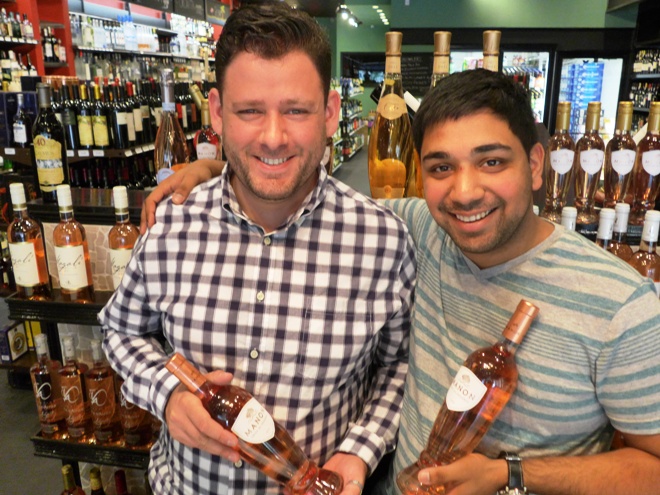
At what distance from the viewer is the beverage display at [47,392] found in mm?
1831

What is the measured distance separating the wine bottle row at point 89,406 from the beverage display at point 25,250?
191 mm

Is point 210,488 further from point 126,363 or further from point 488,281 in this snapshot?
point 488,281

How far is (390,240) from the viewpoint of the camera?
1.28 m

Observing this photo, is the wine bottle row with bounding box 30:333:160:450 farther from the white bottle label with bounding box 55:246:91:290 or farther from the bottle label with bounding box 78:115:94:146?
the bottle label with bounding box 78:115:94:146

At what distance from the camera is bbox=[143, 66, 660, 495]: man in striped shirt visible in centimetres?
95

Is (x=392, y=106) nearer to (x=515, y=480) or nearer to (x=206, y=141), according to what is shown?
(x=206, y=141)

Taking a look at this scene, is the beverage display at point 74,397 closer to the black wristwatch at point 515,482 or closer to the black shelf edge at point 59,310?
the black shelf edge at point 59,310

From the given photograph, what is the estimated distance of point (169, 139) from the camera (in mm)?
1930

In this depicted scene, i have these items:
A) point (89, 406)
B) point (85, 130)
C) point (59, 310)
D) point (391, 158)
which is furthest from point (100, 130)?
point (391, 158)

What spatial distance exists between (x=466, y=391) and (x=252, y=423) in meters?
0.40

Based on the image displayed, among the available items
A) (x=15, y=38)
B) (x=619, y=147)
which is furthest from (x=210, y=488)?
(x=15, y=38)

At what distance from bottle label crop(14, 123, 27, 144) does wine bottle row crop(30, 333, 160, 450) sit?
2435mm

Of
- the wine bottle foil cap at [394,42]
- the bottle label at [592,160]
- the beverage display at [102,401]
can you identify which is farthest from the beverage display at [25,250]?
the bottle label at [592,160]

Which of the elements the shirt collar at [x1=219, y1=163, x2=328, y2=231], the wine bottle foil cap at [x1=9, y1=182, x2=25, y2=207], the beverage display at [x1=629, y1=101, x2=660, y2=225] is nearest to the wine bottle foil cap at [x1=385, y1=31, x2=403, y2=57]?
the shirt collar at [x1=219, y1=163, x2=328, y2=231]
